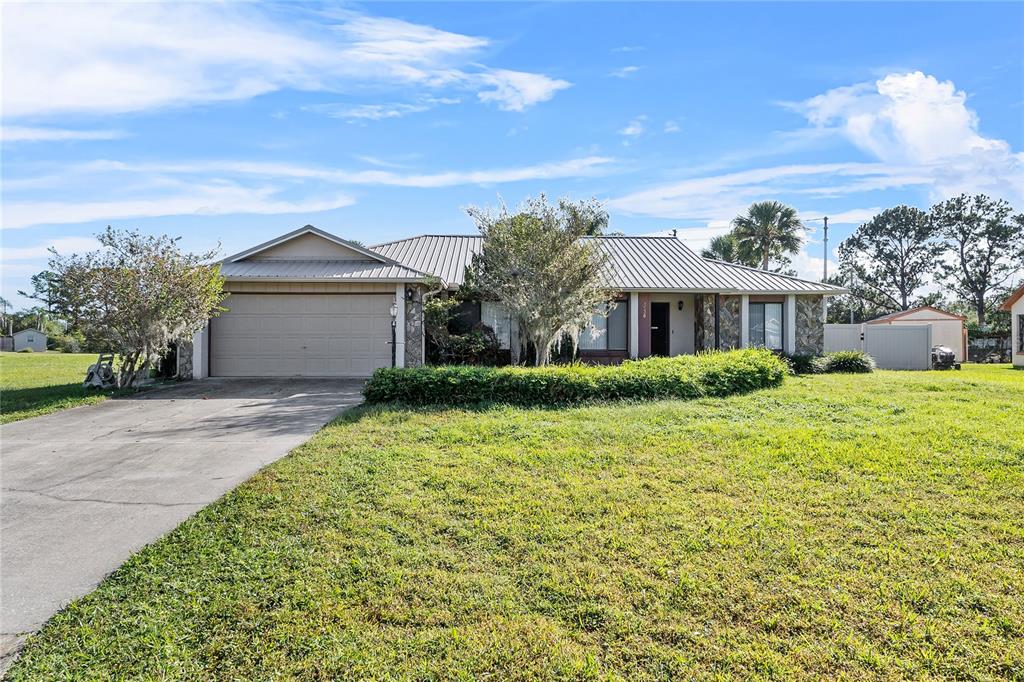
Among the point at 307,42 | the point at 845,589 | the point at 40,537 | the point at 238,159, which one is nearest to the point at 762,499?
the point at 845,589

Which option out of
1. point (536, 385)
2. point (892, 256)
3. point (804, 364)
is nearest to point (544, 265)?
point (536, 385)

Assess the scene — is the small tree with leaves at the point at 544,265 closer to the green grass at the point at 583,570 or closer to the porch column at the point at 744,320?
the green grass at the point at 583,570

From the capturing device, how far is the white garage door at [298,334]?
1422 centimetres

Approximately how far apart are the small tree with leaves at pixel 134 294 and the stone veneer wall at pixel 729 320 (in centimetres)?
1391

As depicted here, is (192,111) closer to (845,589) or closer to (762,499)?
(762,499)

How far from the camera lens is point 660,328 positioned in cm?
1786

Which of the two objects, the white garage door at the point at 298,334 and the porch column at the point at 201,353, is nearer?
the porch column at the point at 201,353

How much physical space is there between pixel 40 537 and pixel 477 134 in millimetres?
10453

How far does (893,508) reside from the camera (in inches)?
181

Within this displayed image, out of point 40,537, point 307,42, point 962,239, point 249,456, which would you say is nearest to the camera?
point 40,537

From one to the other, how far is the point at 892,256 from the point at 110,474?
52.7 m

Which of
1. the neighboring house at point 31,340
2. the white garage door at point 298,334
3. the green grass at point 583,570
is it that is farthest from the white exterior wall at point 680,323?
the neighboring house at point 31,340

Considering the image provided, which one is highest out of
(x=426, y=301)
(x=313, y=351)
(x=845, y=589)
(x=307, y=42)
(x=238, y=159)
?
(x=307, y=42)

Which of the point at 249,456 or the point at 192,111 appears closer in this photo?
the point at 249,456
